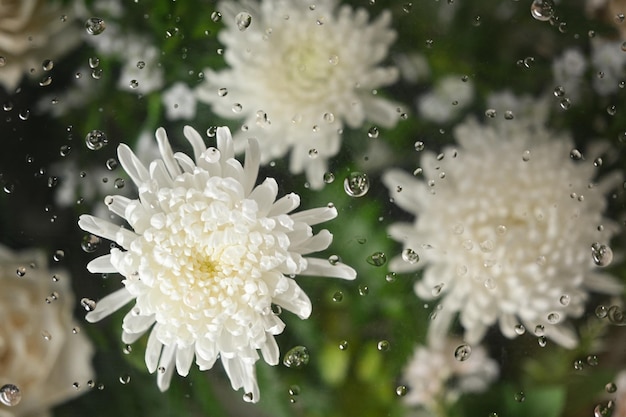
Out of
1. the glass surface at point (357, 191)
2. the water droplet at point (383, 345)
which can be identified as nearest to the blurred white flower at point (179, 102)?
the glass surface at point (357, 191)

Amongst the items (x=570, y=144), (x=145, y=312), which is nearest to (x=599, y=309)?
(x=570, y=144)

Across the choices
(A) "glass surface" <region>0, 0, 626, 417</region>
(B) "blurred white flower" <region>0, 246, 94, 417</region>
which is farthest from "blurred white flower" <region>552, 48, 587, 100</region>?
(B) "blurred white flower" <region>0, 246, 94, 417</region>

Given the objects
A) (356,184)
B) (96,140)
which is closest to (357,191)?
(356,184)

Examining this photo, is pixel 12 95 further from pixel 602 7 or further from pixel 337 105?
pixel 602 7

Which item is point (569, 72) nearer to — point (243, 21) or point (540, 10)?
point (540, 10)

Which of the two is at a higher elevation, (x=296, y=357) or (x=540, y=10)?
(x=540, y=10)

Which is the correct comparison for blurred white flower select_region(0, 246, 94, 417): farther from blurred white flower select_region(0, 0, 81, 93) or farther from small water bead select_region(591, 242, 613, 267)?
small water bead select_region(591, 242, 613, 267)
